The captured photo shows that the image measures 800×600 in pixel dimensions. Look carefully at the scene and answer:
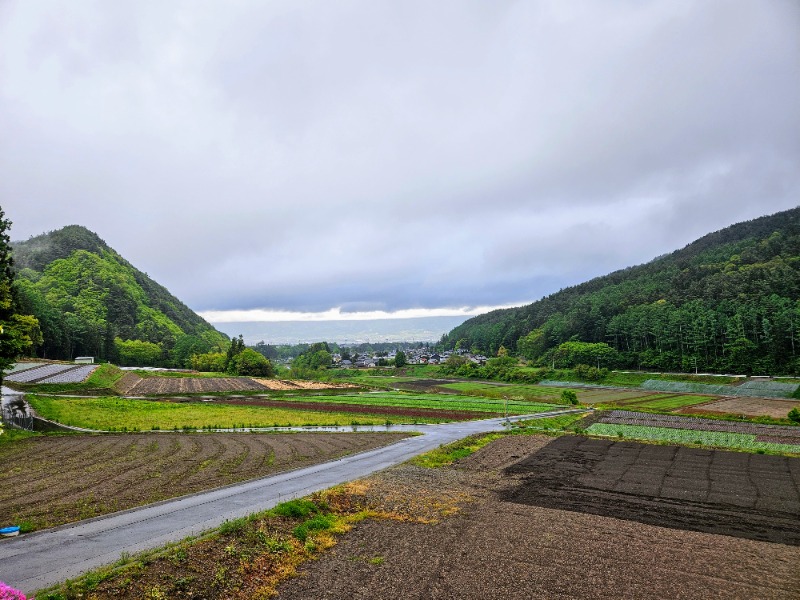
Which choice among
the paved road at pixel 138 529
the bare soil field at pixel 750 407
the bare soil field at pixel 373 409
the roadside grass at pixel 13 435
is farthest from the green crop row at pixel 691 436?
the roadside grass at pixel 13 435

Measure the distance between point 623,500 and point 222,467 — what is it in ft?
62.0

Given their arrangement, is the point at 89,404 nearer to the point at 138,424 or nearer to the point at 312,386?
the point at 138,424

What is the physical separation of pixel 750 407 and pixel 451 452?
46.2m

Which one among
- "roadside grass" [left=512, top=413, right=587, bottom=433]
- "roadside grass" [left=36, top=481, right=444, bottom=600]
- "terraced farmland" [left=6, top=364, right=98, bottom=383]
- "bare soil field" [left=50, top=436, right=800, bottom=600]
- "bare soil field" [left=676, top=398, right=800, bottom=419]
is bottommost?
"bare soil field" [left=676, top=398, right=800, bottom=419]

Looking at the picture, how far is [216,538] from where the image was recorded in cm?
1268

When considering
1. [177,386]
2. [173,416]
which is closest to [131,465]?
[173,416]

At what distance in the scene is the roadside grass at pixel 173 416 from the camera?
124ft

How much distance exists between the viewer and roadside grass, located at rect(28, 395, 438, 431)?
37875 mm

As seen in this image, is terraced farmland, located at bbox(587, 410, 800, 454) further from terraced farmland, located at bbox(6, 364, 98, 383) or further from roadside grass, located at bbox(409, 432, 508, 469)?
terraced farmland, located at bbox(6, 364, 98, 383)

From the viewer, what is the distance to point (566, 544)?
13.5 m

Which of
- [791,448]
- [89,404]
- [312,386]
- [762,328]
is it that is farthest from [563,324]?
[89,404]

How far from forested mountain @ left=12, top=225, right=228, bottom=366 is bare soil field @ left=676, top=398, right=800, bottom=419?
377 ft

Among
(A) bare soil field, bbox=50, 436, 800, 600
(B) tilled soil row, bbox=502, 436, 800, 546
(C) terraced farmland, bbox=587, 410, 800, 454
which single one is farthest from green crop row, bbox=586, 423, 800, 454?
(A) bare soil field, bbox=50, 436, 800, 600

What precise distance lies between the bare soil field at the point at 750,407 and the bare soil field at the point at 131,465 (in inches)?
1562
